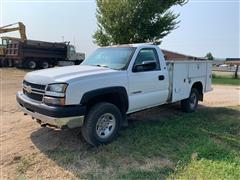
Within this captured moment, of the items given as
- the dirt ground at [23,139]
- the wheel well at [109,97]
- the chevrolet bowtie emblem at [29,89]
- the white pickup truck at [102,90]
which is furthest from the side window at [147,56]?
the chevrolet bowtie emblem at [29,89]

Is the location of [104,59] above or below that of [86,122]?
above

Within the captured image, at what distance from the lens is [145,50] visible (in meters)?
6.21

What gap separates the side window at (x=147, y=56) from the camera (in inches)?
233

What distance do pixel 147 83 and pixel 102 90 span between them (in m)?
1.34

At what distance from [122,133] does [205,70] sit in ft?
13.2

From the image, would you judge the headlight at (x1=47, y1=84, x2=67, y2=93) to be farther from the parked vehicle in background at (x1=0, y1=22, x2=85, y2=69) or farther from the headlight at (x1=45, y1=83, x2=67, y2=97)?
the parked vehicle in background at (x1=0, y1=22, x2=85, y2=69)

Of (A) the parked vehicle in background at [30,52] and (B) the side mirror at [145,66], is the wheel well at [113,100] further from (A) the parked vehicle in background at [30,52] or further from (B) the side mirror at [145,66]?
(A) the parked vehicle in background at [30,52]

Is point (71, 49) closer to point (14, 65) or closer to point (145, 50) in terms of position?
point (14, 65)

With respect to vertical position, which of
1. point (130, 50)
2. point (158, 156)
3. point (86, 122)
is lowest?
point (158, 156)

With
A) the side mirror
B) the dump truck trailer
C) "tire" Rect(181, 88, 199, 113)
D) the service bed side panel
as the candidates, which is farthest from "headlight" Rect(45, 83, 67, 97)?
the dump truck trailer

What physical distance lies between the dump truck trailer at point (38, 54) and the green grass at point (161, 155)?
2090 centimetres

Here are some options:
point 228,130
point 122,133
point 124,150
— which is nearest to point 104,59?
point 122,133

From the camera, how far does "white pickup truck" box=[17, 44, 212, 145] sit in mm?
4566

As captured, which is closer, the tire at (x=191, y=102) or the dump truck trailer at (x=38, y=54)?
the tire at (x=191, y=102)
